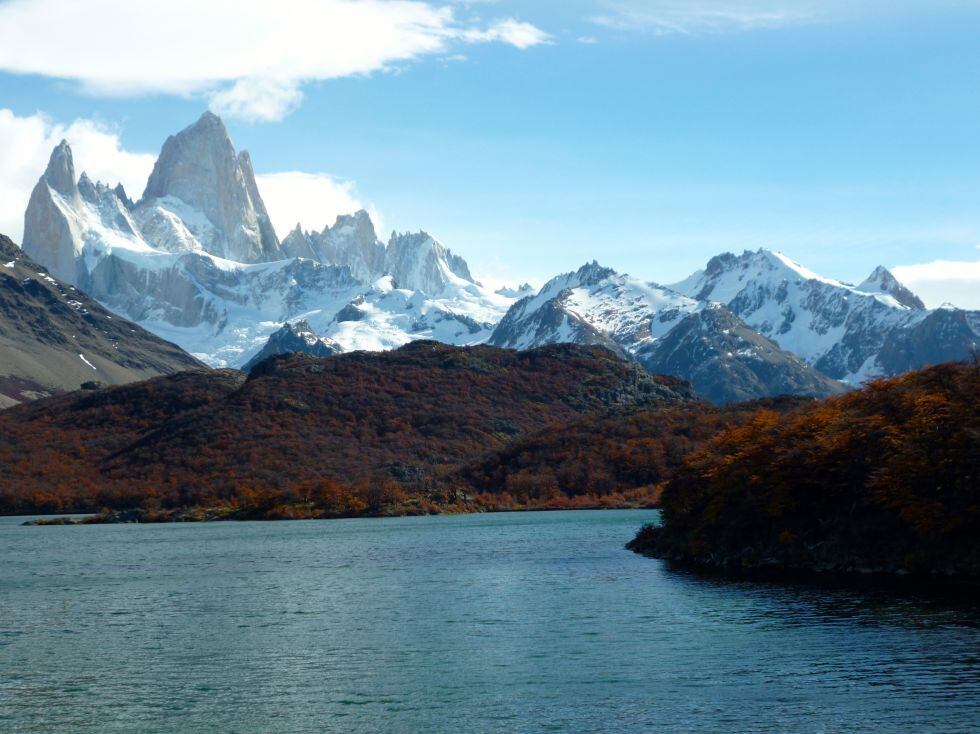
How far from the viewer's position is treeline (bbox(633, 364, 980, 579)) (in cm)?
6794

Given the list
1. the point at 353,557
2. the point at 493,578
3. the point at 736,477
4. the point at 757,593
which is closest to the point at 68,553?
the point at 353,557

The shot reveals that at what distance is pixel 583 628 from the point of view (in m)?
57.6

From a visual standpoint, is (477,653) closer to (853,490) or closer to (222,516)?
(853,490)

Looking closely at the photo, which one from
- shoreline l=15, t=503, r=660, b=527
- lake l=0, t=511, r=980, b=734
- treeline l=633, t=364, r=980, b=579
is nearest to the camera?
lake l=0, t=511, r=980, b=734

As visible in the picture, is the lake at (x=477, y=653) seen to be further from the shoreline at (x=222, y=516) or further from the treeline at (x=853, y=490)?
the shoreline at (x=222, y=516)

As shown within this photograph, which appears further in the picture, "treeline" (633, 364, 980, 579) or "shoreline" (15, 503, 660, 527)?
"shoreline" (15, 503, 660, 527)

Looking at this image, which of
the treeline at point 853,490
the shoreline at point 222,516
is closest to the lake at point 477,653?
the treeline at point 853,490

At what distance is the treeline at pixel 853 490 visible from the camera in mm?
67938

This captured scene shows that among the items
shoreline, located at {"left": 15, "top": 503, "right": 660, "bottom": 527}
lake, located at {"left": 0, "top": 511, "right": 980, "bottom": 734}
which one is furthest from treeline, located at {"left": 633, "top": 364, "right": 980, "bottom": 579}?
shoreline, located at {"left": 15, "top": 503, "right": 660, "bottom": 527}

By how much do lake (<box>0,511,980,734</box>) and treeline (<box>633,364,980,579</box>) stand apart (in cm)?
607

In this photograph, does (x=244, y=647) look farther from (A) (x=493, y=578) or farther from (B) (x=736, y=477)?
(B) (x=736, y=477)

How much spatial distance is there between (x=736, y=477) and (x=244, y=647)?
44.2 meters

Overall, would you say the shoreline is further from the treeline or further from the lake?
the lake

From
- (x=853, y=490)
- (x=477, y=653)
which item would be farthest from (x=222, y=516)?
(x=477, y=653)
